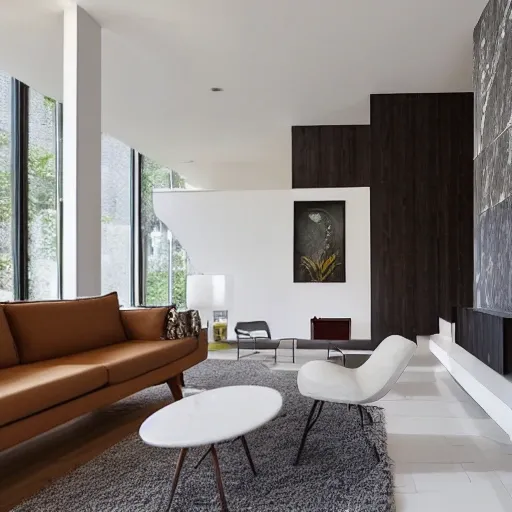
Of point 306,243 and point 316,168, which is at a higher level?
point 316,168

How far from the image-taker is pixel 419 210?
625 centimetres

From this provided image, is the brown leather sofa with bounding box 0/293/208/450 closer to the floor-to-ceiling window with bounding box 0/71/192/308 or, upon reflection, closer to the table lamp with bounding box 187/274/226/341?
the floor-to-ceiling window with bounding box 0/71/192/308

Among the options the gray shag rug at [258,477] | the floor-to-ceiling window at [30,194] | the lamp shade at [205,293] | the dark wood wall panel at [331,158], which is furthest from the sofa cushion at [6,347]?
the dark wood wall panel at [331,158]

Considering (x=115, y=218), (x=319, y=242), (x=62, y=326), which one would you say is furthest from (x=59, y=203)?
(x=319, y=242)

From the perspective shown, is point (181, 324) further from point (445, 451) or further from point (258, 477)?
point (445, 451)

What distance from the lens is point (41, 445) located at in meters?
3.05

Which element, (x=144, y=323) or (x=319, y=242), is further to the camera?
(x=319, y=242)

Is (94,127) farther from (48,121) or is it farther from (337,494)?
(337,494)

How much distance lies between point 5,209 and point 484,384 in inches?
176

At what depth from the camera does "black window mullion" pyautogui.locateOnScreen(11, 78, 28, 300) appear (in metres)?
5.27

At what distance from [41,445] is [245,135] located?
6.48 m

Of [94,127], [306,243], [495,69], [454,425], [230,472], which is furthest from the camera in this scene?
[306,243]

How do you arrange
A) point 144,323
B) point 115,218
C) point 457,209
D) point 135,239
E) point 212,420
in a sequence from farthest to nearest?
point 135,239 < point 115,218 < point 457,209 < point 144,323 < point 212,420

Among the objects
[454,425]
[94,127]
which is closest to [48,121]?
[94,127]
